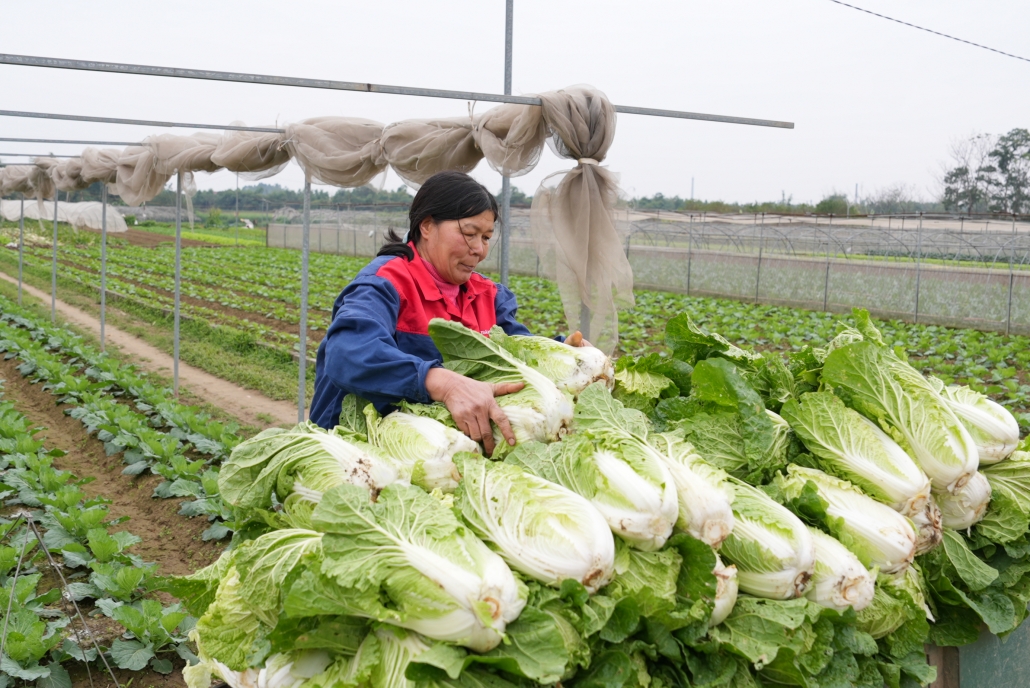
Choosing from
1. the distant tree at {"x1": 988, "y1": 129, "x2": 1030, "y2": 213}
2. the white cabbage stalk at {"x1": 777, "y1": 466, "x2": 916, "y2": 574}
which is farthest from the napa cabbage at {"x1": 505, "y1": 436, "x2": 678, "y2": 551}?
the distant tree at {"x1": 988, "y1": 129, "x2": 1030, "y2": 213}

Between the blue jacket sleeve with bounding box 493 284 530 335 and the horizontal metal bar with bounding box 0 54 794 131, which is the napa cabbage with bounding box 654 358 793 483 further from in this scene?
the horizontal metal bar with bounding box 0 54 794 131

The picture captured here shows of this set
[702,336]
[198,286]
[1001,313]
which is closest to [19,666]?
[702,336]

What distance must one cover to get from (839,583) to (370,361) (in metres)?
1.45

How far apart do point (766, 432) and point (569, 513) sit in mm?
871

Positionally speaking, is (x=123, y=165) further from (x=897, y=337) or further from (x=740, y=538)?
(x=897, y=337)

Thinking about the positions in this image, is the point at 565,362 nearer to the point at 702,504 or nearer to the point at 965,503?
the point at 702,504

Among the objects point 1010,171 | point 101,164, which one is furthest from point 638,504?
point 1010,171

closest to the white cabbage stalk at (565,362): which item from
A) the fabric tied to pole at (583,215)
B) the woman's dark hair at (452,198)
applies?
the woman's dark hair at (452,198)

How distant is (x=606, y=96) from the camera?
4648 millimetres

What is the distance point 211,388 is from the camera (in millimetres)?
10781

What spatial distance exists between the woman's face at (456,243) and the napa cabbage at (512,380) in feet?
1.29

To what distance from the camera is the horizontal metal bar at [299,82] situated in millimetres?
3391

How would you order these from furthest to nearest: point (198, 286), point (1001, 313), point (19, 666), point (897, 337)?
point (198, 286) → point (1001, 313) → point (897, 337) → point (19, 666)

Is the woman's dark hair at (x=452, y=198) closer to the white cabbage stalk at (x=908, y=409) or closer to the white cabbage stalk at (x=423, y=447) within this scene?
the white cabbage stalk at (x=423, y=447)
